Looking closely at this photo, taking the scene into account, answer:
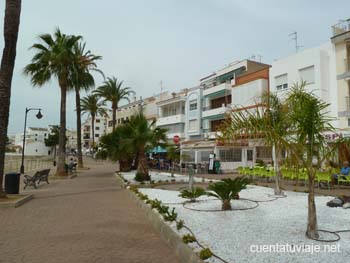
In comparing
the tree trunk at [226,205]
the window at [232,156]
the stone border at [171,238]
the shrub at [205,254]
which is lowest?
the stone border at [171,238]

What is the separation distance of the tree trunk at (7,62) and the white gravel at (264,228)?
7.00 metres

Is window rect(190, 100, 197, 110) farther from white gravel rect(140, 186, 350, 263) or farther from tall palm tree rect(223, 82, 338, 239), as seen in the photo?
tall palm tree rect(223, 82, 338, 239)

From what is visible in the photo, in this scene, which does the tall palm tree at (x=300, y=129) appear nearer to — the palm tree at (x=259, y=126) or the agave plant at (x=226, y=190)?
the palm tree at (x=259, y=126)

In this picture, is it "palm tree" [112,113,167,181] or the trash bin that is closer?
the trash bin

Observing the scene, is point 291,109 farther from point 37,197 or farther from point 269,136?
point 37,197

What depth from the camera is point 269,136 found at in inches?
243

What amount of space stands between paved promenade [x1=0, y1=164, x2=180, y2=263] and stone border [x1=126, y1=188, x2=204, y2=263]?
13cm

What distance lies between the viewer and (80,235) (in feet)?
22.6

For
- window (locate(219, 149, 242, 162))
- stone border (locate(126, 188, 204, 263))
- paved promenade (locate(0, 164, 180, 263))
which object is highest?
window (locate(219, 149, 242, 162))

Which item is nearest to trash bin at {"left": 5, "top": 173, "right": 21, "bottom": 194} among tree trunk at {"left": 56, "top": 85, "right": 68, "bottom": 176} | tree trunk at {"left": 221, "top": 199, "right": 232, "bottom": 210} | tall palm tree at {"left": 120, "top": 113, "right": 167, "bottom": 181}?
tall palm tree at {"left": 120, "top": 113, "right": 167, "bottom": 181}

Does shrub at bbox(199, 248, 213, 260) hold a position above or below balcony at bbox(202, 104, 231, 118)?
below

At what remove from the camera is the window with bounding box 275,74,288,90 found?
28725mm

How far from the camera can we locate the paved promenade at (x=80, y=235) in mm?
5496

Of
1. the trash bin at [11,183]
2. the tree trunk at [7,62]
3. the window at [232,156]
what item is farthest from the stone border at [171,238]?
the window at [232,156]
